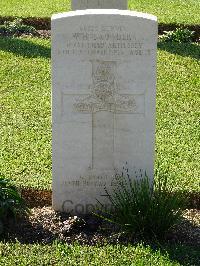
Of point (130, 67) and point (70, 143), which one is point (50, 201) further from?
point (130, 67)

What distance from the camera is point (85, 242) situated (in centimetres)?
562

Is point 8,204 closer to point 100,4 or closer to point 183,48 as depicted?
point 100,4

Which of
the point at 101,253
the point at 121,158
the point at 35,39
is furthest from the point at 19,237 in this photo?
the point at 35,39

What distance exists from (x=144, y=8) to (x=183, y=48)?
4317 millimetres

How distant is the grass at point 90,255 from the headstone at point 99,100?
2.50 feet

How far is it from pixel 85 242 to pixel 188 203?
4.08 feet

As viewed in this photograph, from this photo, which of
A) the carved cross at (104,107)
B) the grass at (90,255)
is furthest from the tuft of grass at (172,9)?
the grass at (90,255)

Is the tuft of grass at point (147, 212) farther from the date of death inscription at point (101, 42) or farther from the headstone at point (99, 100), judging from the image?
the date of death inscription at point (101, 42)

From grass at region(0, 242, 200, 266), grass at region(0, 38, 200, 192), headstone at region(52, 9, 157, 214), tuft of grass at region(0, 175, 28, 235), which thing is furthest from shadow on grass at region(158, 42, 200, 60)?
grass at region(0, 242, 200, 266)

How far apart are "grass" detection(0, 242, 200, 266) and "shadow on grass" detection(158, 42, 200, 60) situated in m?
7.37

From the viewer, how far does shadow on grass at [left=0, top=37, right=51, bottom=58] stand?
12375 millimetres

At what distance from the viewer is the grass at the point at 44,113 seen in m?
7.14

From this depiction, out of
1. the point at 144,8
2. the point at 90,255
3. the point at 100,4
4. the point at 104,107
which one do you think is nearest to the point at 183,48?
the point at 100,4

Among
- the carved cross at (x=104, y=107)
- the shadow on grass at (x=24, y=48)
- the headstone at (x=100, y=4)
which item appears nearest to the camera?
the carved cross at (x=104, y=107)
